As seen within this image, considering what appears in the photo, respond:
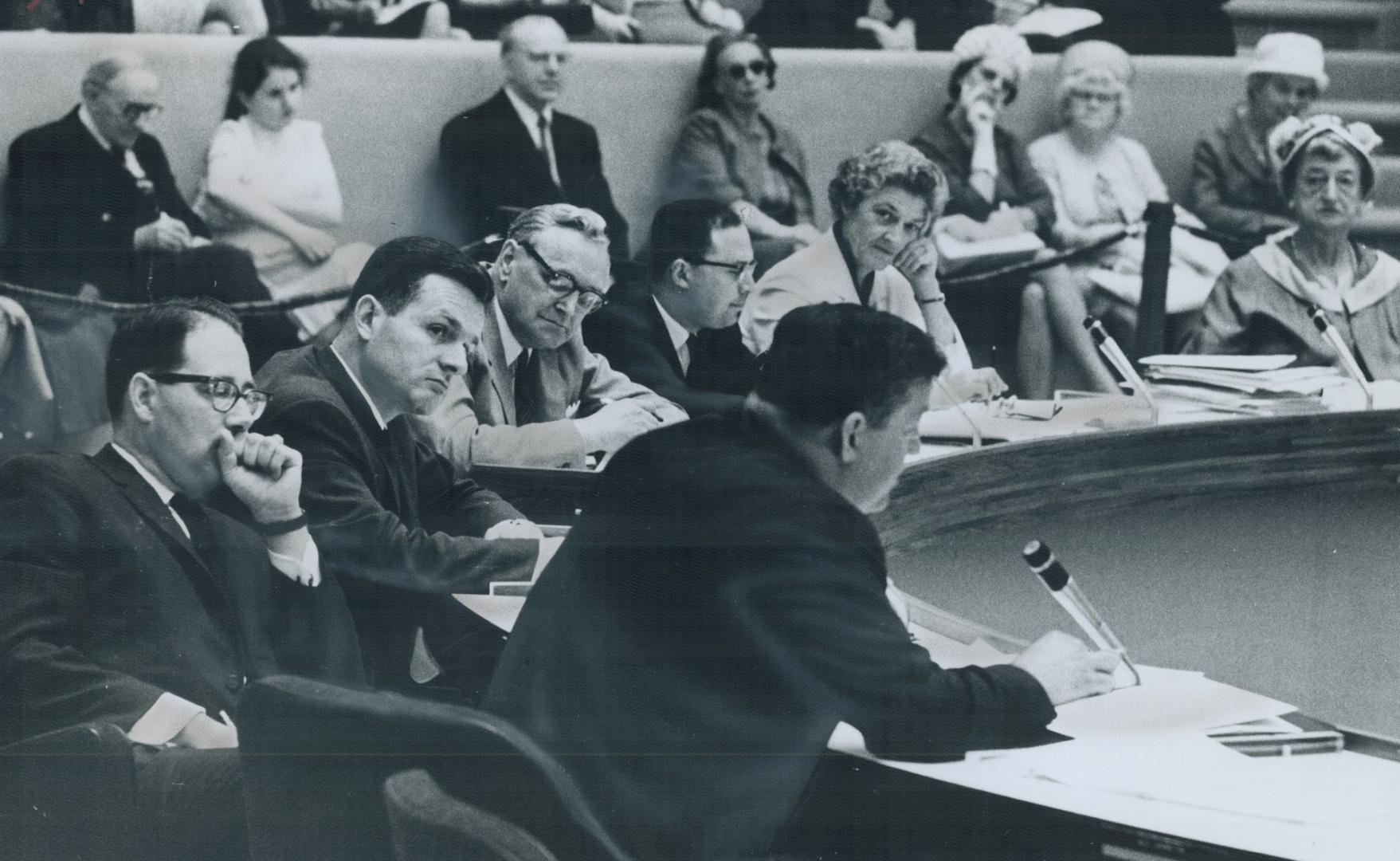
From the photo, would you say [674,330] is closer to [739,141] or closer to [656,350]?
[656,350]

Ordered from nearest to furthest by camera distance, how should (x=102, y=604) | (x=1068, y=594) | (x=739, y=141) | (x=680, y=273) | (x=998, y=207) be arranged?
(x=1068, y=594), (x=102, y=604), (x=680, y=273), (x=739, y=141), (x=998, y=207)

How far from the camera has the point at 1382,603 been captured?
2973 millimetres

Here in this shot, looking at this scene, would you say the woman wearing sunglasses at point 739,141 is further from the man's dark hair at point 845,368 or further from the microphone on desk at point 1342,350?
the microphone on desk at point 1342,350

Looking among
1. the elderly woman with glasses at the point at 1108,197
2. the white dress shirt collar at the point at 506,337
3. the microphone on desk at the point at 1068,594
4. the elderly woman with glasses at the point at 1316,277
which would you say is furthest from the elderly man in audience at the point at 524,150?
the elderly woman with glasses at the point at 1316,277

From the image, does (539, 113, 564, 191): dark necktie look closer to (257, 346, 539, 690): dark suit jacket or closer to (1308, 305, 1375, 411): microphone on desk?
(257, 346, 539, 690): dark suit jacket

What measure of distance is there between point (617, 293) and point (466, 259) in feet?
0.70

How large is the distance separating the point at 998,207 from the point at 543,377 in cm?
97

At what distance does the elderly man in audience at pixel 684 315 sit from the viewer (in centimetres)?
240

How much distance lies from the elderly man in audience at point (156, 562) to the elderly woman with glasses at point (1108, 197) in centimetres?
152

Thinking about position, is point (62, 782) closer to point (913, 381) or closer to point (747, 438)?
point (747, 438)

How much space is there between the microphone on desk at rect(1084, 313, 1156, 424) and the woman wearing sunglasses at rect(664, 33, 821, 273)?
0.71 m

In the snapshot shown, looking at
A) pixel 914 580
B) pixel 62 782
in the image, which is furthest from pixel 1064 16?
pixel 62 782

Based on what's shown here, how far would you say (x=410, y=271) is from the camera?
2.31 metres

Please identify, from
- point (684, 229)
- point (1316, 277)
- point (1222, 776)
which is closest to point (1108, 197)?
point (1316, 277)
